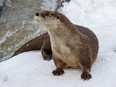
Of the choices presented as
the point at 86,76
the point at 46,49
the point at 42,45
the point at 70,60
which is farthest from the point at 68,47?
the point at 42,45

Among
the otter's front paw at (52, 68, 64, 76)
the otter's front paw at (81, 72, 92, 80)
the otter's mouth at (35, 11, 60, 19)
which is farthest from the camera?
the otter's front paw at (52, 68, 64, 76)

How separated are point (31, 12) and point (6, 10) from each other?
565 mm

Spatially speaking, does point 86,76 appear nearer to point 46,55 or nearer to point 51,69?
point 51,69

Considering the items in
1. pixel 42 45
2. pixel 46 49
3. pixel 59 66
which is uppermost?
pixel 59 66

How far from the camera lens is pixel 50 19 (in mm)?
5043

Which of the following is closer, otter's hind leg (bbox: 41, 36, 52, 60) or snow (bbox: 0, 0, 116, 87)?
snow (bbox: 0, 0, 116, 87)

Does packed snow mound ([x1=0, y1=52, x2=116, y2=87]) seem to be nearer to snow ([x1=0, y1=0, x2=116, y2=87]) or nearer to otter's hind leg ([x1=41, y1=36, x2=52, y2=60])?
snow ([x1=0, y1=0, x2=116, y2=87])

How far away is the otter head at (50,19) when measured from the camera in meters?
4.99

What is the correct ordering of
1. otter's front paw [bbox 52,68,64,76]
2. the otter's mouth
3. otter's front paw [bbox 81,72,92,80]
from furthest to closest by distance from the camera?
1. otter's front paw [bbox 52,68,64,76]
2. otter's front paw [bbox 81,72,92,80]
3. the otter's mouth

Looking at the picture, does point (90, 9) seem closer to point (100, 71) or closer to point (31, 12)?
point (31, 12)

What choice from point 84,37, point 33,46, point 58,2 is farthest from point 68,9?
point 84,37

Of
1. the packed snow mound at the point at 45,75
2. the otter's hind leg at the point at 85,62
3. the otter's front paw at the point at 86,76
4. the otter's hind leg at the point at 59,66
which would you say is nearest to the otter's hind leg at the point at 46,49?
the packed snow mound at the point at 45,75

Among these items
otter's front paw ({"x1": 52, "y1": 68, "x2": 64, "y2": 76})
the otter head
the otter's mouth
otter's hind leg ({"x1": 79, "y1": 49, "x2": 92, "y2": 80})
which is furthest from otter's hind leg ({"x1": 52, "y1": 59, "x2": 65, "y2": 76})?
the otter's mouth

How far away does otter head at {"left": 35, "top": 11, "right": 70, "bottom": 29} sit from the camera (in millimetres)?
4992
